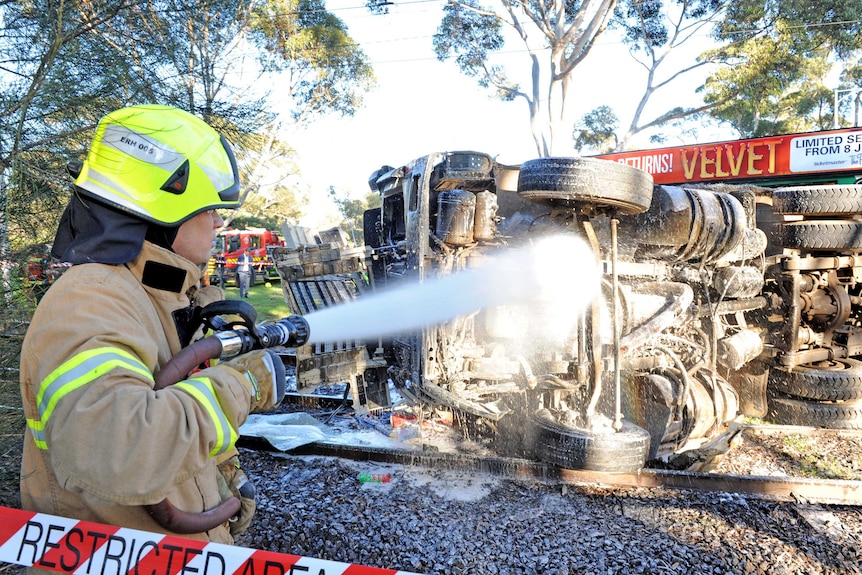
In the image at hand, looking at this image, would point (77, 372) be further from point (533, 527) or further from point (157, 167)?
point (533, 527)

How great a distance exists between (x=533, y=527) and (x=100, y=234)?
3.13m

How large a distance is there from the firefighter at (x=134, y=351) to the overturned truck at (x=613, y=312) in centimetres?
260

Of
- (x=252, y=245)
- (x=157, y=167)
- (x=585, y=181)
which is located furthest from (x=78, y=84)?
(x=252, y=245)

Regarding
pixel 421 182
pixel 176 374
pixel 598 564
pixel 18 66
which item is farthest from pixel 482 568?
pixel 18 66

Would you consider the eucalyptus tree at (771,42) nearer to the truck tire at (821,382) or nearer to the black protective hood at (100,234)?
the truck tire at (821,382)

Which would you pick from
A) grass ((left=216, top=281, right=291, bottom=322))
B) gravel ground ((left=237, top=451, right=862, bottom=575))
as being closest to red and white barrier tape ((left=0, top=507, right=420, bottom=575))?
gravel ground ((left=237, top=451, right=862, bottom=575))

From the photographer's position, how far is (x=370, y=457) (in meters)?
4.68

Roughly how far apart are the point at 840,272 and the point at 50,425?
25.2 feet

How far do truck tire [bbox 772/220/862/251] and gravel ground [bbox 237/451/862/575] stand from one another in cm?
292

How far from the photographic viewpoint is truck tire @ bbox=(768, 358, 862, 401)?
5770 mm

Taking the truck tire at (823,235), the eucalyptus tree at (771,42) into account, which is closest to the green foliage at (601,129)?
the eucalyptus tree at (771,42)

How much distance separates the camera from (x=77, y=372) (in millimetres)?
1279

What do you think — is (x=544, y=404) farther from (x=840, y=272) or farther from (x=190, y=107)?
(x=840, y=272)

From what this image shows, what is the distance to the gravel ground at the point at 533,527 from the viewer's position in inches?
128
